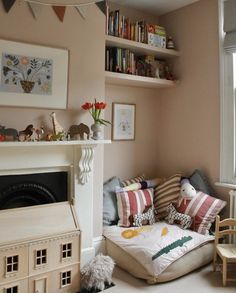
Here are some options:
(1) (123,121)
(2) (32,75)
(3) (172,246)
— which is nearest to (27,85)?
(2) (32,75)

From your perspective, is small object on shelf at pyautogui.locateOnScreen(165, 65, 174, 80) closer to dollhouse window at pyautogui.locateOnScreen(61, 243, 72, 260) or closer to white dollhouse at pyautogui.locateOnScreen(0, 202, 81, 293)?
white dollhouse at pyautogui.locateOnScreen(0, 202, 81, 293)

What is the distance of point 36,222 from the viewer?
2.46 meters

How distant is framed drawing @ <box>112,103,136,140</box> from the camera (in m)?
3.56

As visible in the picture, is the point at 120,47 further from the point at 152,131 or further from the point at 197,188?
the point at 197,188

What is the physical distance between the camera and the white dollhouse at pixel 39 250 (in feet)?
7.45

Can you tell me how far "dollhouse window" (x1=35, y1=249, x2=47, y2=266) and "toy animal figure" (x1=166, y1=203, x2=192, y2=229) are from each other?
140 centimetres

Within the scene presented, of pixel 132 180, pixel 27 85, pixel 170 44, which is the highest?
pixel 170 44

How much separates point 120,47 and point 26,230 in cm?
210

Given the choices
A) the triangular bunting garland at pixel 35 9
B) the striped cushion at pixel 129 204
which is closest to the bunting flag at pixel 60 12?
the triangular bunting garland at pixel 35 9

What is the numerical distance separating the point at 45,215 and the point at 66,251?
34 centimetres

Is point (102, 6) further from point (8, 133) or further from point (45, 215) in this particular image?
point (45, 215)

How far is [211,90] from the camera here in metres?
3.38

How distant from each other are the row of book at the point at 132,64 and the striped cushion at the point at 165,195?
1236mm

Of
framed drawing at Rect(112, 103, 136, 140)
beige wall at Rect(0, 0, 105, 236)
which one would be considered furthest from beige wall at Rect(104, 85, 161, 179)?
beige wall at Rect(0, 0, 105, 236)
